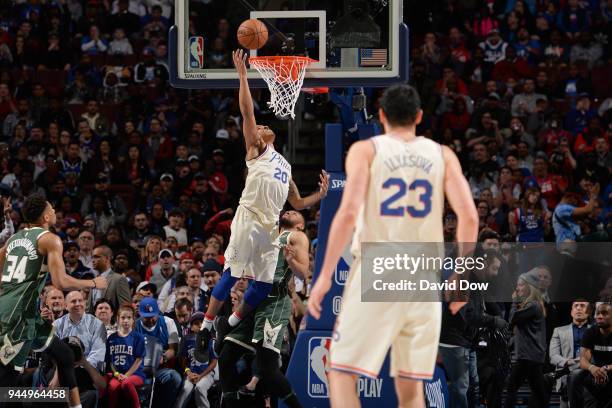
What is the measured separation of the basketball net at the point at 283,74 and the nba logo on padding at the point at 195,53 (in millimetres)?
584

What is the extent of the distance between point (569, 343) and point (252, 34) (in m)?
4.36

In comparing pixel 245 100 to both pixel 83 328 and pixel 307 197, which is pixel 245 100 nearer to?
pixel 307 197

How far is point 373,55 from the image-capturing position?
32.0 feet

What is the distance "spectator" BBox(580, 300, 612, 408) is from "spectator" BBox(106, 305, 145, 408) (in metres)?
4.27

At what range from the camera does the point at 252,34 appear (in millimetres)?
9703

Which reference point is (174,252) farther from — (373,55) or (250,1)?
(373,55)

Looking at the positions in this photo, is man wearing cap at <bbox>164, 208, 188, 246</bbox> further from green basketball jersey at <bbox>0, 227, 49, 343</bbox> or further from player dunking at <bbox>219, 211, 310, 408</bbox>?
green basketball jersey at <bbox>0, 227, 49, 343</bbox>

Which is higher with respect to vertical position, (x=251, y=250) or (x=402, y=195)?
(x=402, y=195)

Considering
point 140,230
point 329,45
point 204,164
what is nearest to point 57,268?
point 329,45

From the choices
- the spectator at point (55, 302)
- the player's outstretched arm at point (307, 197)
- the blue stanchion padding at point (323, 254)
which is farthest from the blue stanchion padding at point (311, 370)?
the spectator at point (55, 302)

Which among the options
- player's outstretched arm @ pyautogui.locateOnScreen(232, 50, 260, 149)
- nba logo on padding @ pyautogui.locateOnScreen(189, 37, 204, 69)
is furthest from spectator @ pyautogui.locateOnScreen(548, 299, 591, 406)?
nba logo on padding @ pyautogui.locateOnScreen(189, 37, 204, 69)

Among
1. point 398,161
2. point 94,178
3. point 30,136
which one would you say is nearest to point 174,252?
point 94,178

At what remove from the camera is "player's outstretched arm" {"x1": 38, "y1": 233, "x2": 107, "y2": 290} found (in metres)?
8.47

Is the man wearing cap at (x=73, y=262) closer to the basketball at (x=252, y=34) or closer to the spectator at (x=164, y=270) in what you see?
the spectator at (x=164, y=270)
